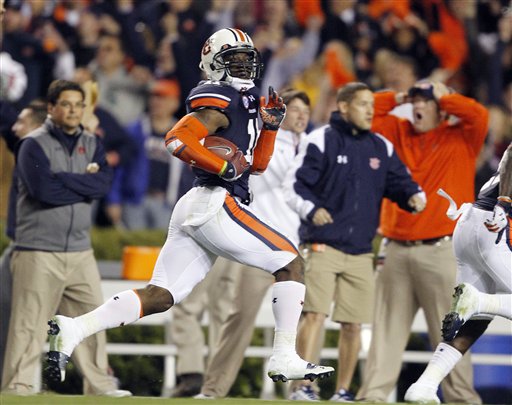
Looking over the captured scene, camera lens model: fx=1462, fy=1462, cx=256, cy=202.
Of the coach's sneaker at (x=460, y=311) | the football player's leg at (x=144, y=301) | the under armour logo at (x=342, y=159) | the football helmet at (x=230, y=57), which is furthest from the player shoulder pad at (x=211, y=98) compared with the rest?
the under armour logo at (x=342, y=159)

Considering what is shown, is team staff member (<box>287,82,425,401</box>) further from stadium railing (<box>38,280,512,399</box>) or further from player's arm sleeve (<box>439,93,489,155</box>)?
stadium railing (<box>38,280,512,399</box>)

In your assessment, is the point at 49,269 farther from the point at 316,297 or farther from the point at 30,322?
the point at 316,297

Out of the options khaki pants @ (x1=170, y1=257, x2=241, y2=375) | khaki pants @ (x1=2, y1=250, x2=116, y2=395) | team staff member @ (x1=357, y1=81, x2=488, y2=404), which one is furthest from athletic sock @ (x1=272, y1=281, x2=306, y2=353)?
khaki pants @ (x1=170, y1=257, x2=241, y2=375)

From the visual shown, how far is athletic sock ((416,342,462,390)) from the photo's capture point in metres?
8.39

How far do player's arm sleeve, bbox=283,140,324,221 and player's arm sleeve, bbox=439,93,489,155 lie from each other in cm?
94

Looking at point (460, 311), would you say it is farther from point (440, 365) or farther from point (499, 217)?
point (499, 217)

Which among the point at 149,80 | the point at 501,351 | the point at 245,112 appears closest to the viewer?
the point at 245,112

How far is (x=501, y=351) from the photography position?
11680mm

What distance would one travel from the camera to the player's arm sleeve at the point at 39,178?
959cm

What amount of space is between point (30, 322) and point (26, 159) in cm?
107

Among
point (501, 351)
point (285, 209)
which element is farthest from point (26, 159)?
point (501, 351)

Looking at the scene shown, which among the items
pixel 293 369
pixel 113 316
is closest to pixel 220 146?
pixel 113 316

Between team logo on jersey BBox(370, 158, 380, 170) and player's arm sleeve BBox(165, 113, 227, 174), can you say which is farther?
team logo on jersey BBox(370, 158, 380, 170)

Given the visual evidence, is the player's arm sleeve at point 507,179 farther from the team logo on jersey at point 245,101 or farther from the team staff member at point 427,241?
the team staff member at point 427,241
